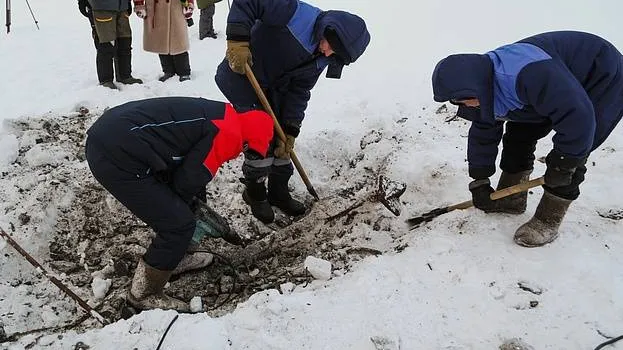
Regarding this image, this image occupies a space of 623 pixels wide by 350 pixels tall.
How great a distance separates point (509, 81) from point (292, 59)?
1.40 m

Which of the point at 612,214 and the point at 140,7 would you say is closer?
the point at 612,214

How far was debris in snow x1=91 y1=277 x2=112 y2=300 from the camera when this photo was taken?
10.5 ft

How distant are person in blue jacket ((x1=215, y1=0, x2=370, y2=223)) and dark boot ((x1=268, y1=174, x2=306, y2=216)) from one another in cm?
11

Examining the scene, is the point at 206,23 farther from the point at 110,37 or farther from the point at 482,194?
the point at 482,194

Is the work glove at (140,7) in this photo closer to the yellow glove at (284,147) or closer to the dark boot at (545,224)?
the yellow glove at (284,147)

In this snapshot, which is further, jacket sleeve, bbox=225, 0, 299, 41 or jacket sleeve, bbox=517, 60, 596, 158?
jacket sleeve, bbox=225, 0, 299, 41

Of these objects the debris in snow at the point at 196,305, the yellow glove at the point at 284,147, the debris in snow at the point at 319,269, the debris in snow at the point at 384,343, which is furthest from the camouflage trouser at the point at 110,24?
the debris in snow at the point at 384,343

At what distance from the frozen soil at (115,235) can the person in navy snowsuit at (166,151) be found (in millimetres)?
580

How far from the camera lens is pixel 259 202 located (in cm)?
397

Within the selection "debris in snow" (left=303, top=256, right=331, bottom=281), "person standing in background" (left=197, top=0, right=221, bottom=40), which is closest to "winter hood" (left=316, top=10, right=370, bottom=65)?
"debris in snow" (left=303, top=256, right=331, bottom=281)

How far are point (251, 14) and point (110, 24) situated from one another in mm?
2792

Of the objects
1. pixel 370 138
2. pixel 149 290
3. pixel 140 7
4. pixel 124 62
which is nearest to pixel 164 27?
pixel 140 7

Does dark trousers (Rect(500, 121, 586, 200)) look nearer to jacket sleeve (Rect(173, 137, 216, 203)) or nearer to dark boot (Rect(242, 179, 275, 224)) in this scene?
dark boot (Rect(242, 179, 275, 224))

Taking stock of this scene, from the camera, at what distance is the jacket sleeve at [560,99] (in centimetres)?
255
